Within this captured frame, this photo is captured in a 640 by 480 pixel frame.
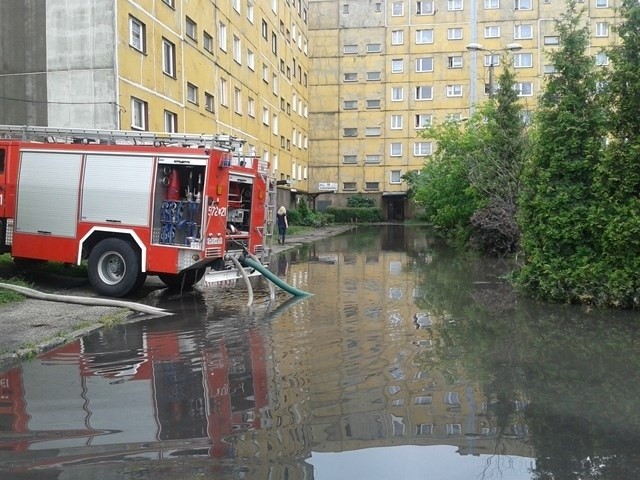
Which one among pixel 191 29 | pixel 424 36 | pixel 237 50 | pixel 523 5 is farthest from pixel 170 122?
pixel 523 5

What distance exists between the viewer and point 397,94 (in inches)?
2259

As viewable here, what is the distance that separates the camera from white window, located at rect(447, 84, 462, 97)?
183 ft

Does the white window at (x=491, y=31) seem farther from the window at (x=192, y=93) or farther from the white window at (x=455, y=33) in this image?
the window at (x=192, y=93)

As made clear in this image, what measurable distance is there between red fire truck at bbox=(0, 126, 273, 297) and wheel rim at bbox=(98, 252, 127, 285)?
0.02 m

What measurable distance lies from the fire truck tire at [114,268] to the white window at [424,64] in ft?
162

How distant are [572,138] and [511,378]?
214 inches

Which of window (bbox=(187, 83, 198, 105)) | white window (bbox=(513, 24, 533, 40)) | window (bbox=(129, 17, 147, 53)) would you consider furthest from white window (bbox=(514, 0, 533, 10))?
window (bbox=(129, 17, 147, 53))

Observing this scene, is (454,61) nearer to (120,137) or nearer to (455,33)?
(455,33)

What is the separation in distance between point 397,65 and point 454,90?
5.63 metres

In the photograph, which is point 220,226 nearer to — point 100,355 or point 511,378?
point 100,355

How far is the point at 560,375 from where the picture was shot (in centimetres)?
646

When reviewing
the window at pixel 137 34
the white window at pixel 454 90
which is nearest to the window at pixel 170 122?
the window at pixel 137 34

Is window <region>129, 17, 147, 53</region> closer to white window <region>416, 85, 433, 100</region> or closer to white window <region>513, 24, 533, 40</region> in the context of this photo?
white window <region>416, 85, 433, 100</region>

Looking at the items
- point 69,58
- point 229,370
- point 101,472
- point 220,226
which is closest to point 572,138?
point 220,226
